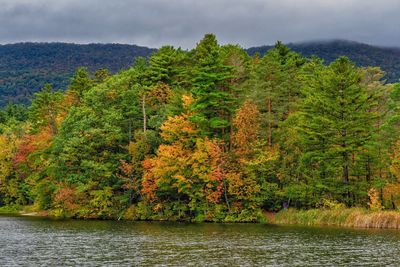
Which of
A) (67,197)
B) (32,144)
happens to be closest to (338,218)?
(67,197)

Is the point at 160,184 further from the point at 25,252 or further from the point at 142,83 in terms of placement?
the point at 25,252

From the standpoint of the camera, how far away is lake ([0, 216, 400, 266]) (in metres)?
37.1

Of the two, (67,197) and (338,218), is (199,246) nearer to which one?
(338,218)

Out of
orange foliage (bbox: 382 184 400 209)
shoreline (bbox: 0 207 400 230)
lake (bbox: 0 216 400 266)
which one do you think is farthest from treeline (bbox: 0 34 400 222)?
lake (bbox: 0 216 400 266)

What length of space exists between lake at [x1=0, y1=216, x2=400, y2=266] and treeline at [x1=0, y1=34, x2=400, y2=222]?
10.3 m

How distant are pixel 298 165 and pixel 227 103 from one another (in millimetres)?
12029

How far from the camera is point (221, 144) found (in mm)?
75125

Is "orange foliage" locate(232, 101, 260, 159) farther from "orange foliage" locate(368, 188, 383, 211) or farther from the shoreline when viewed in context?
"orange foliage" locate(368, 188, 383, 211)

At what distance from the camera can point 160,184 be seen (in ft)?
243

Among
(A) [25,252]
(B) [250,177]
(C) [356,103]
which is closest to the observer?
(A) [25,252]

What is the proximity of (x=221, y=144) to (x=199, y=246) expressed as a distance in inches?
1231

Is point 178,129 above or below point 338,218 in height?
above

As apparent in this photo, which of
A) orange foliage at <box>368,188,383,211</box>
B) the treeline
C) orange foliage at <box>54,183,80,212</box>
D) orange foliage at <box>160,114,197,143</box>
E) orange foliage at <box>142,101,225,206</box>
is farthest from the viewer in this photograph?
orange foliage at <box>54,183,80,212</box>

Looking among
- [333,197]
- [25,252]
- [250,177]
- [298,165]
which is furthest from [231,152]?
[25,252]
